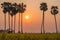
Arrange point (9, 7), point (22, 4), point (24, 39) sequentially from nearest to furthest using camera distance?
1. point (24, 39)
2. point (9, 7)
3. point (22, 4)

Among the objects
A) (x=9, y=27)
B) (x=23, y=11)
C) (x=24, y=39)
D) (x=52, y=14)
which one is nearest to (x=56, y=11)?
(x=52, y=14)

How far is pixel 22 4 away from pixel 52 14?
10.1 m

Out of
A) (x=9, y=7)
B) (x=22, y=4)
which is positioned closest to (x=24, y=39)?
(x=9, y=7)

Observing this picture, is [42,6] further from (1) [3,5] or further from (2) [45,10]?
(1) [3,5]

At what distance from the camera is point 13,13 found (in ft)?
273

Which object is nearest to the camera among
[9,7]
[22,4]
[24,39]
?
[24,39]

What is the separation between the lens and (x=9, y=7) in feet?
268

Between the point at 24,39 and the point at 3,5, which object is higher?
the point at 3,5

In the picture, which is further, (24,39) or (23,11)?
(23,11)

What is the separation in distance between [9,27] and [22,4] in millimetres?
8490

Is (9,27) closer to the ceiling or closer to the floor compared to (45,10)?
closer to the floor

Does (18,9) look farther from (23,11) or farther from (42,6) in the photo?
(42,6)

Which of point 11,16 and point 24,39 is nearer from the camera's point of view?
point 24,39

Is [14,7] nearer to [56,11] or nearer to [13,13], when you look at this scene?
[13,13]
